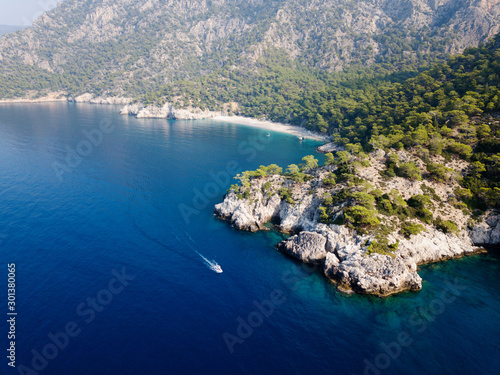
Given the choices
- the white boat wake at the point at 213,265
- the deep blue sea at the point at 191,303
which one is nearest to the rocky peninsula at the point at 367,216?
the deep blue sea at the point at 191,303

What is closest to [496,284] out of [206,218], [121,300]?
[206,218]

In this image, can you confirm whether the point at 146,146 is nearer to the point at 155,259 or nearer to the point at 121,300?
the point at 155,259

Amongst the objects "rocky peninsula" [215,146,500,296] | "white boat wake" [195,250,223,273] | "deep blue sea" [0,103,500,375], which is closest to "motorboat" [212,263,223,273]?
"white boat wake" [195,250,223,273]

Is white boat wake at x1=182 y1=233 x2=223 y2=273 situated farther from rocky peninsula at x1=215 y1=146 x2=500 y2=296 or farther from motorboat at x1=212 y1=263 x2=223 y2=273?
rocky peninsula at x1=215 y1=146 x2=500 y2=296

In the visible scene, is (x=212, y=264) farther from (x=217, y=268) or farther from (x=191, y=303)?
(x=191, y=303)

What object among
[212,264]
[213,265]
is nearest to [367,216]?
[213,265]
